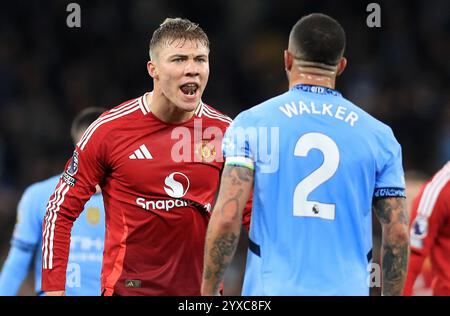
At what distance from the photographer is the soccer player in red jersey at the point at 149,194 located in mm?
5672

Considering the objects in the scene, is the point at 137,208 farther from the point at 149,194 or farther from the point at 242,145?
the point at 242,145

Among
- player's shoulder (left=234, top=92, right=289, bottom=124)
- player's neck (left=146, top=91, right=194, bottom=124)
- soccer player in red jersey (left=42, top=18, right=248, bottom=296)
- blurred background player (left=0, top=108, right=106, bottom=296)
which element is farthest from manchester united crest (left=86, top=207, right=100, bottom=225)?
player's shoulder (left=234, top=92, right=289, bottom=124)

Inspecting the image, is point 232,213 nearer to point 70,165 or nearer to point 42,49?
point 70,165

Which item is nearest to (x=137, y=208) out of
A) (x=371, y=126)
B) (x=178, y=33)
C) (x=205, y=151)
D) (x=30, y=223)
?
(x=205, y=151)

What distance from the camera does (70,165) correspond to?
226 inches

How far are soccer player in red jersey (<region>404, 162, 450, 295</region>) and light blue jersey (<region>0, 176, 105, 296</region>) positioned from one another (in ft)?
7.47

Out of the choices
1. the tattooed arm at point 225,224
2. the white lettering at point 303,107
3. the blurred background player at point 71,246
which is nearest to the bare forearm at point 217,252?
the tattooed arm at point 225,224

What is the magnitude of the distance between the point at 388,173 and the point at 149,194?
60.4 inches

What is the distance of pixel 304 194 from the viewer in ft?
15.2

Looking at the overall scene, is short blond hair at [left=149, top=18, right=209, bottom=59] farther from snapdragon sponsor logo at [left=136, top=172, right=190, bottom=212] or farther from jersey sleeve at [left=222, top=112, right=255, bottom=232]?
jersey sleeve at [left=222, top=112, right=255, bottom=232]

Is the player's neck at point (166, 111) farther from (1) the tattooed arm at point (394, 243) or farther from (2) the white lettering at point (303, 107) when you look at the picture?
(1) the tattooed arm at point (394, 243)

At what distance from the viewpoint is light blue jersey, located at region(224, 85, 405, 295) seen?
183 inches

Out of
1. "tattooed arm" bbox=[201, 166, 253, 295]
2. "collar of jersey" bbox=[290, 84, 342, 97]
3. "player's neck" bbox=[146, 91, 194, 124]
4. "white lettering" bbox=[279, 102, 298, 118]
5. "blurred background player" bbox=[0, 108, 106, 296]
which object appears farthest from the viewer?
"blurred background player" bbox=[0, 108, 106, 296]
